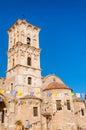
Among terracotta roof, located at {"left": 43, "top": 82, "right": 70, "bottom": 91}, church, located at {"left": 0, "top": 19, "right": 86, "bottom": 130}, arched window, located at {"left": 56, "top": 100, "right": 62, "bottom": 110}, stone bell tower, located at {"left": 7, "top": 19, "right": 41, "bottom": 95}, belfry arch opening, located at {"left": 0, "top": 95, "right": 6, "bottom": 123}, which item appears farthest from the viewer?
stone bell tower, located at {"left": 7, "top": 19, "right": 41, "bottom": 95}

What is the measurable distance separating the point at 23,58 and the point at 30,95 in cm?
788

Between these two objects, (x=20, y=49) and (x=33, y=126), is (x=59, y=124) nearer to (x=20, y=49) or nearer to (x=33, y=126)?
(x=33, y=126)

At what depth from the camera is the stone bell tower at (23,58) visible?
3978 centimetres

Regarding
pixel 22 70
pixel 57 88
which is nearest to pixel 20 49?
pixel 22 70

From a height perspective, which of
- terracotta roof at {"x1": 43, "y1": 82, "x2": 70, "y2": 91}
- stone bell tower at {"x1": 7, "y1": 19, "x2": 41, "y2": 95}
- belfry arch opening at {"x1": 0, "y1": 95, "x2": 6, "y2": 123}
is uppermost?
stone bell tower at {"x1": 7, "y1": 19, "x2": 41, "y2": 95}

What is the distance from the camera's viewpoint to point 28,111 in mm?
35969

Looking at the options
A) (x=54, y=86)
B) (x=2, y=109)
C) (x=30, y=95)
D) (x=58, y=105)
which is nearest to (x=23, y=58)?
(x=30, y=95)

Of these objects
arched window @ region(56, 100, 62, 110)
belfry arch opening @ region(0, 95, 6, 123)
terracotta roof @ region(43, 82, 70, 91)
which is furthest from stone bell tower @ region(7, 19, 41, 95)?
arched window @ region(56, 100, 62, 110)

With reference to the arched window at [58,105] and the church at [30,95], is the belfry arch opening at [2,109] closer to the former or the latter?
the church at [30,95]

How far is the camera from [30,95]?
126ft

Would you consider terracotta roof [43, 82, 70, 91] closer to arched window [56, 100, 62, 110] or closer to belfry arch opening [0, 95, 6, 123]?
arched window [56, 100, 62, 110]

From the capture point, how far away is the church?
35875mm

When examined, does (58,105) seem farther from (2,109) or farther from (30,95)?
(2,109)

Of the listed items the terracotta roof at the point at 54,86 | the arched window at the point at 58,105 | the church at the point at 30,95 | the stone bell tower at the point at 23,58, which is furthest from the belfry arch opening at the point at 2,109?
the arched window at the point at 58,105
